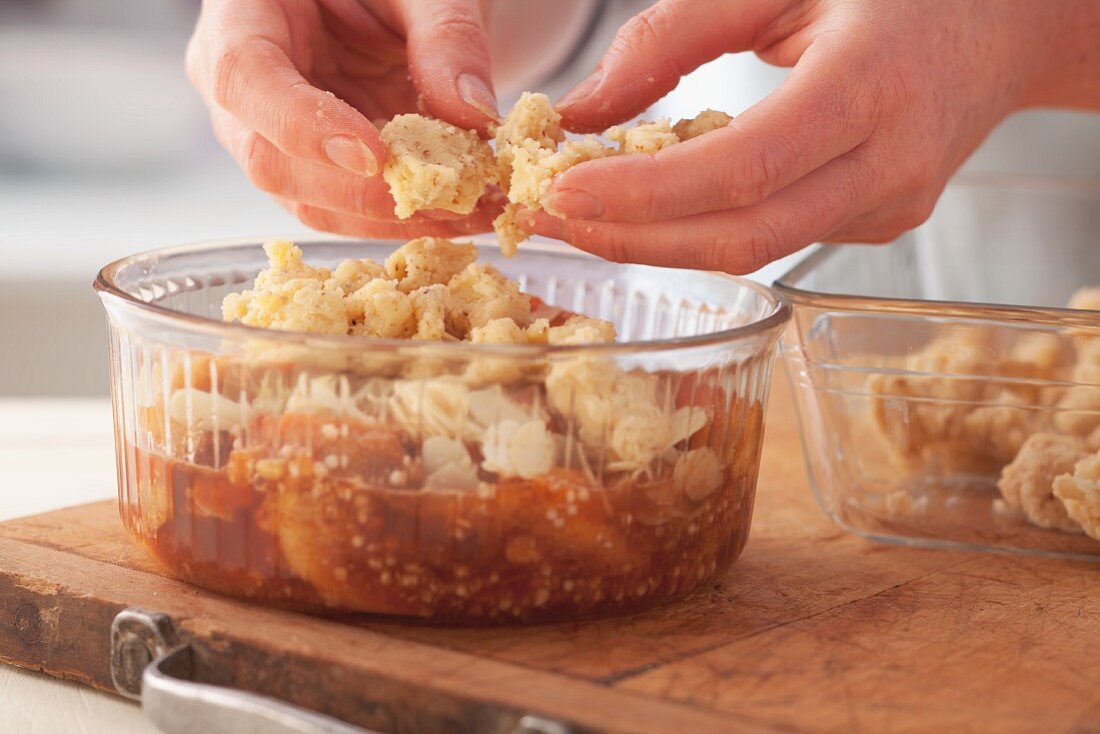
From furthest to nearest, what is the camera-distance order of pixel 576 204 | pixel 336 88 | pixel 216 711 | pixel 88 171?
pixel 88 171
pixel 336 88
pixel 576 204
pixel 216 711

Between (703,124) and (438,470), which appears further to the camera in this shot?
(703,124)

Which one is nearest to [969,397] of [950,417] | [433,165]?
[950,417]

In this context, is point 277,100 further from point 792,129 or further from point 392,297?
point 792,129

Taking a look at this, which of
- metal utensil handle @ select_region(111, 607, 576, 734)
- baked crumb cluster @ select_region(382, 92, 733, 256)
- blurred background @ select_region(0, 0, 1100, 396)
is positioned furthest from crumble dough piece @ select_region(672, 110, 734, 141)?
blurred background @ select_region(0, 0, 1100, 396)

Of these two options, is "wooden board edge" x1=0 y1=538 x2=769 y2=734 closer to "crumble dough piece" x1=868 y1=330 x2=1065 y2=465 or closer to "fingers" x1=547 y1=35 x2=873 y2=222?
"fingers" x1=547 y1=35 x2=873 y2=222

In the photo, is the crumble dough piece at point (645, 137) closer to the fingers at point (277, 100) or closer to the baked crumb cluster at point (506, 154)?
the baked crumb cluster at point (506, 154)

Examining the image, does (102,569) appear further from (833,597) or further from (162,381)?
(833,597)
